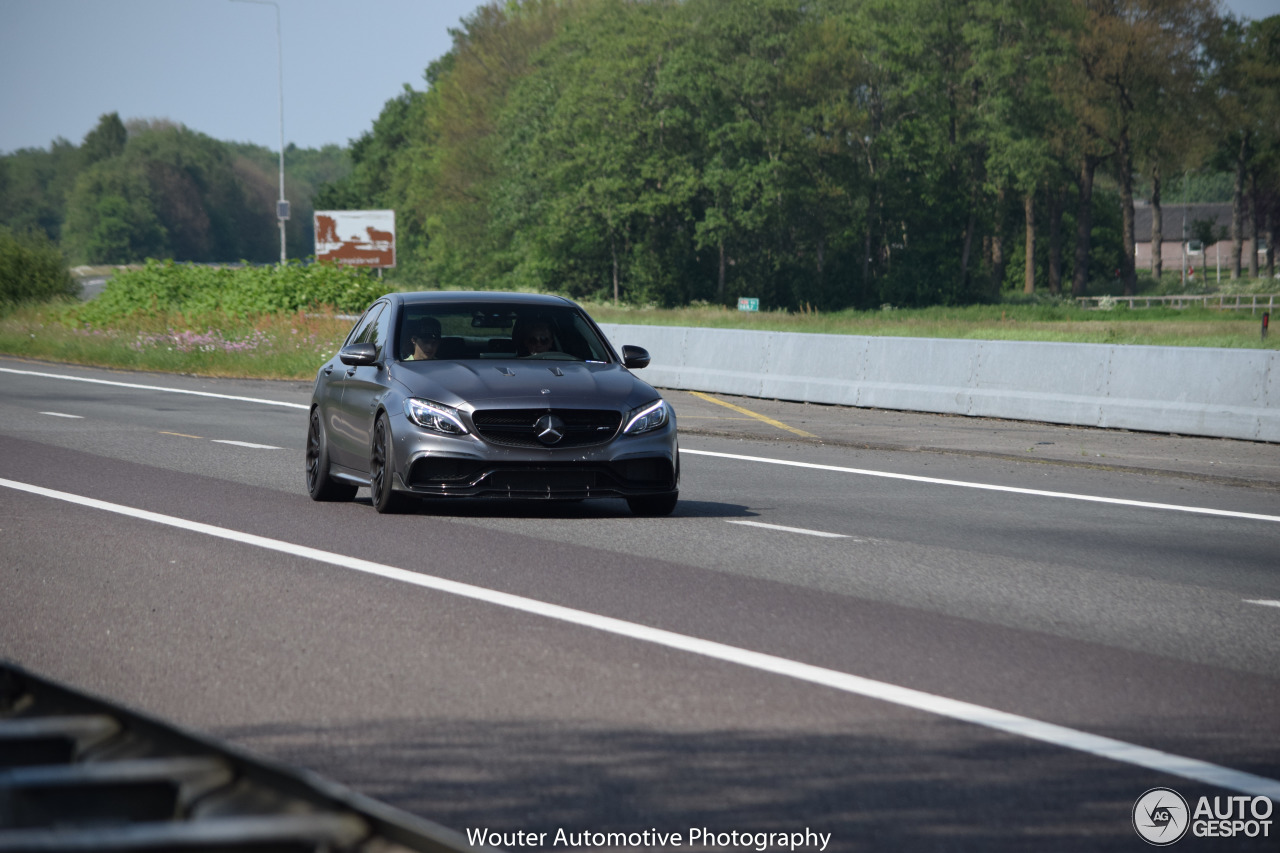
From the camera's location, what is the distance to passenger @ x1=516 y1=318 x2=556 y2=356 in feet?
37.8

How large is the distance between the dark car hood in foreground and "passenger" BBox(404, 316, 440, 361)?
0.19m

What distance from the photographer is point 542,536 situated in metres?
10.0

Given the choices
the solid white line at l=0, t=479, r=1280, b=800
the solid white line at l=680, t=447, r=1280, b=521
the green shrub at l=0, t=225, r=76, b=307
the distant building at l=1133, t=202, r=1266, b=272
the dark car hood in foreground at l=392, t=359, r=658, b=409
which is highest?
the distant building at l=1133, t=202, r=1266, b=272

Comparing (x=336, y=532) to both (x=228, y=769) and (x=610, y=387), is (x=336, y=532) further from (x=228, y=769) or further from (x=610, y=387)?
(x=228, y=769)

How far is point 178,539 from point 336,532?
3.19 feet

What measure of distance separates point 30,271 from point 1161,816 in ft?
164

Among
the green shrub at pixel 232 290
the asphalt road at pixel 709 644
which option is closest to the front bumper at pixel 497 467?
the asphalt road at pixel 709 644

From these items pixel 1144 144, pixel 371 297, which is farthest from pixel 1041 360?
pixel 1144 144

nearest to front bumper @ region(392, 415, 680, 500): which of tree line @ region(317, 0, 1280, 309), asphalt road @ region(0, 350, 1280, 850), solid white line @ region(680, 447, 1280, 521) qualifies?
asphalt road @ region(0, 350, 1280, 850)

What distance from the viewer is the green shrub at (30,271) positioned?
49.0 metres

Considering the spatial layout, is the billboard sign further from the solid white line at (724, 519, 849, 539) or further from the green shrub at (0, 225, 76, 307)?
the solid white line at (724, 519, 849, 539)

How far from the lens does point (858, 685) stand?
5.84 m

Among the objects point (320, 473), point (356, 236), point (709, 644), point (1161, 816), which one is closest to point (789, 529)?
point (320, 473)

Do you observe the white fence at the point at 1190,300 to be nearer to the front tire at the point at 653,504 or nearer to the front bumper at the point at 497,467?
the front tire at the point at 653,504
